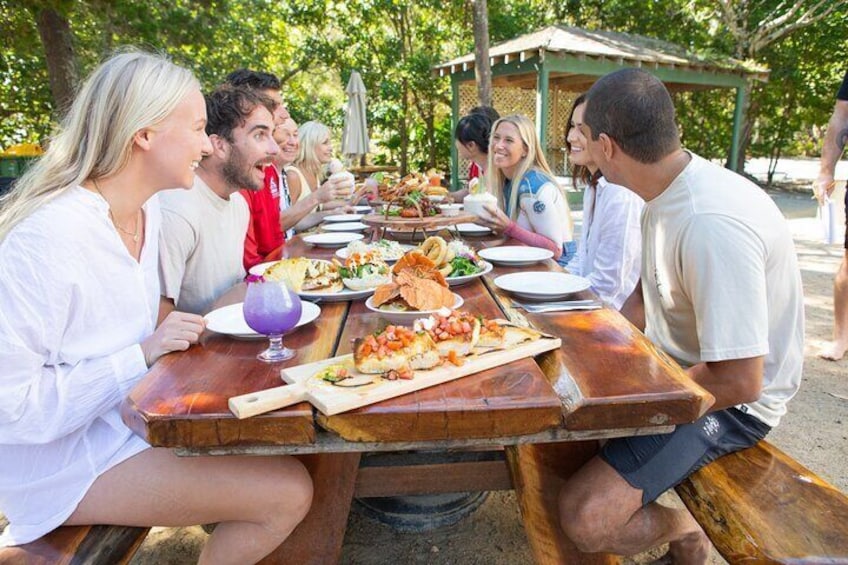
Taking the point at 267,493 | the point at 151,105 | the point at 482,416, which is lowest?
the point at 267,493

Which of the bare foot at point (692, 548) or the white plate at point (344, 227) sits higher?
the white plate at point (344, 227)

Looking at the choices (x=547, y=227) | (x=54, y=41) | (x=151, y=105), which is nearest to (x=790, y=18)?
(x=547, y=227)

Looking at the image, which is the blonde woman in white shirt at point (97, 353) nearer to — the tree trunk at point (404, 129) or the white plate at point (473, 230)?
the white plate at point (473, 230)

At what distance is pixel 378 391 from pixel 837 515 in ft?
4.24

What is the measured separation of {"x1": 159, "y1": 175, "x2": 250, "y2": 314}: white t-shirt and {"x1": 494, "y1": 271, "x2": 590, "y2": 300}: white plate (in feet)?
4.39

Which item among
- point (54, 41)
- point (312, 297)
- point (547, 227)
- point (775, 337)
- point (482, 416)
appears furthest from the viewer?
point (54, 41)

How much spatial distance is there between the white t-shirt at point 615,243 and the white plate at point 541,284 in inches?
27.8

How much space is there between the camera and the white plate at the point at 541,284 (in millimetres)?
2211

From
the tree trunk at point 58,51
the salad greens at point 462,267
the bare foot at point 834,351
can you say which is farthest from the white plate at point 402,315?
the tree trunk at point 58,51

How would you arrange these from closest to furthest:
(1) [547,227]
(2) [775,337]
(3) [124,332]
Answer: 1. (3) [124,332]
2. (2) [775,337]
3. (1) [547,227]

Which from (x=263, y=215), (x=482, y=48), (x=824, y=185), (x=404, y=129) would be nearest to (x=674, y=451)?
(x=263, y=215)

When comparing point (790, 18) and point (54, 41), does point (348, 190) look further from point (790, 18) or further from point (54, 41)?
point (790, 18)

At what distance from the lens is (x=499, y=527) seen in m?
2.59

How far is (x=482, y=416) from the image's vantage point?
1.31 metres
